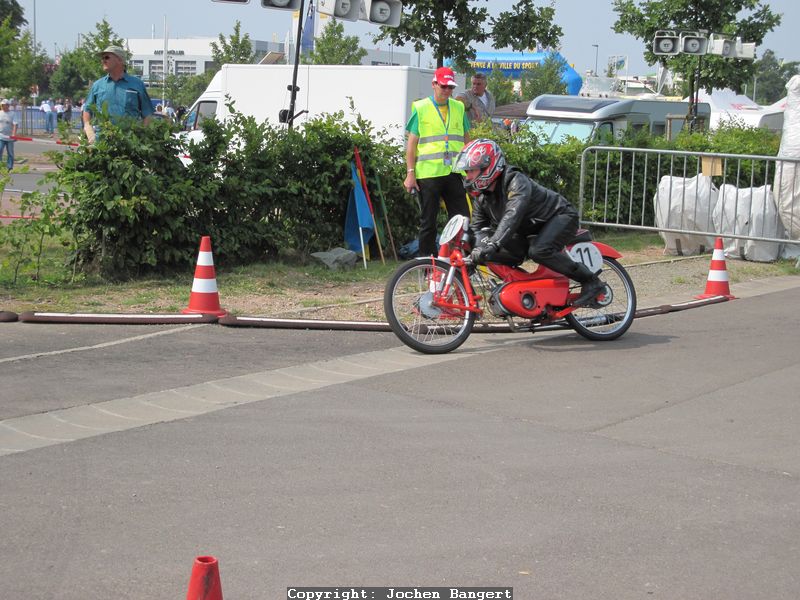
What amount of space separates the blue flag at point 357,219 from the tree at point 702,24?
1637 cm

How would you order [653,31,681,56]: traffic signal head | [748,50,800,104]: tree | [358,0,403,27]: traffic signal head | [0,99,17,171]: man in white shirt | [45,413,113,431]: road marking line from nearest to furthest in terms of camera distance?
[45,413,113,431]: road marking line, [358,0,403,27]: traffic signal head, [653,31,681,56]: traffic signal head, [0,99,17,171]: man in white shirt, [748,50,800,104]: tree

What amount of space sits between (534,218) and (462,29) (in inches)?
374

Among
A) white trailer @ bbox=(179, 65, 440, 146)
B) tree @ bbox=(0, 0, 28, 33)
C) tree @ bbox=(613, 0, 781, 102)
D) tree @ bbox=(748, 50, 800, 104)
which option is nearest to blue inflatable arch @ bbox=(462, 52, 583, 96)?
tree @ bbox=(0, 0, 28, 33)

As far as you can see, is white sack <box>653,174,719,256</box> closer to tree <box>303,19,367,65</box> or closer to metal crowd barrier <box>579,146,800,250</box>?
metal crowd barrier <box>579,146,800,250</box>

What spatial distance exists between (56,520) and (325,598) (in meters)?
1.41

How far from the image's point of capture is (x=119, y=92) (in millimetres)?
11430

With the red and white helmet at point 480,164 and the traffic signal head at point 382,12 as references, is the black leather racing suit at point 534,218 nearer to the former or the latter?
the red and white helmet at point 480,164

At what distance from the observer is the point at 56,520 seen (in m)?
4.71

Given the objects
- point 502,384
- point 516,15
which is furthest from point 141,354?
point 516,15

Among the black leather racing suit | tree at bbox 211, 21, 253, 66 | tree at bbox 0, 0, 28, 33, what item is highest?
tree at bbox 0, 0, 28, 33

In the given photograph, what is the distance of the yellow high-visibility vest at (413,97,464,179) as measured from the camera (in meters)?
11.1

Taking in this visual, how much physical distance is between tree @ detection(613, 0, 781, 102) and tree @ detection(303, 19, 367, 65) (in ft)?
62.7

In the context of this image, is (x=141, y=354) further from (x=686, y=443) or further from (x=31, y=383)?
(x=686, y=443)

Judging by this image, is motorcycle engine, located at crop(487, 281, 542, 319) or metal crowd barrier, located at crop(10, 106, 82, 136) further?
metal crowd barrier, located at crop(10, 106, 82, 136)
